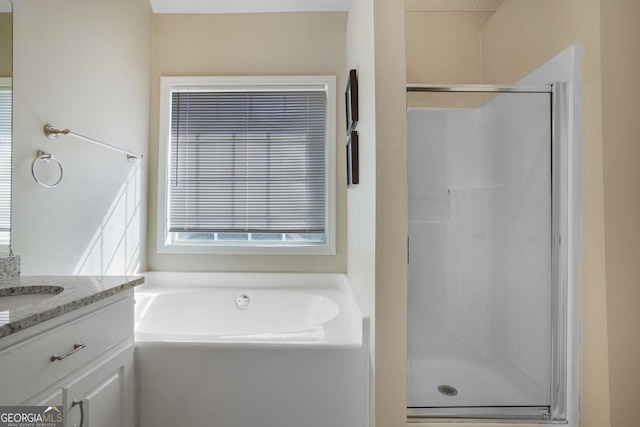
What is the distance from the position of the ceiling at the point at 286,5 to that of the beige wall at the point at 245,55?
1.5 inches

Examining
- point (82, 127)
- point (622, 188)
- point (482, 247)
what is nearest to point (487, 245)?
point (482, 247)

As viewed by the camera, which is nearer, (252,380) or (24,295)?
(24,295)

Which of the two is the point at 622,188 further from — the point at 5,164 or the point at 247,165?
the point at 5,164

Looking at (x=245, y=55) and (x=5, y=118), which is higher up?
(x=245, y=55)

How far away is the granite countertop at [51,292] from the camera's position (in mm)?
732

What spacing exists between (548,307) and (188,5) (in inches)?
117

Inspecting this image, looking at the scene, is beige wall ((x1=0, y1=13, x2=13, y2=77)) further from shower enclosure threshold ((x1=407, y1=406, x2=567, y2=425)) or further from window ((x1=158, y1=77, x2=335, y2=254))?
shower enclosure threshold ((x1=407, y1=406, x2=567, y2=425))

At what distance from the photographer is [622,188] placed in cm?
126

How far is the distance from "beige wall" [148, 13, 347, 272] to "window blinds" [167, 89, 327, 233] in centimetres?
16

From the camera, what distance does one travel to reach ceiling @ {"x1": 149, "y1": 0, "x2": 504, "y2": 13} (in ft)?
7.22

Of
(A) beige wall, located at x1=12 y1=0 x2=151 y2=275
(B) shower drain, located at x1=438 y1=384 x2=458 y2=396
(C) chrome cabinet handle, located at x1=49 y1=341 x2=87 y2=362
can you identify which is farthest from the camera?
(B) shower drain, located at x1=438 y1=384 x2=458 y2=396

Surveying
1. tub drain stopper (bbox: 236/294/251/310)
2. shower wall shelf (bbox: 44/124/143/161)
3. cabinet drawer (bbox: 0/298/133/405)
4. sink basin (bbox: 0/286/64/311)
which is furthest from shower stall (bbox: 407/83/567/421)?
shower wall shelf (bbox: 44/124/143/161)

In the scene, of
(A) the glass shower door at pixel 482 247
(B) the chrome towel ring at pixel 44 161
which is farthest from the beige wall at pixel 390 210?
(B) the chrome towel ring at pixel 44 161

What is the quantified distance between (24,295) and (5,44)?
3.26ft
